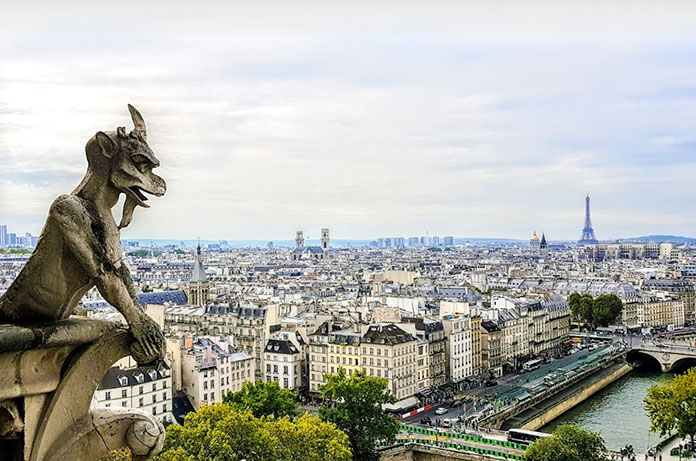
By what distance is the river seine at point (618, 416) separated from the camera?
50.1 m

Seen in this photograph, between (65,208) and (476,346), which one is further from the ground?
(65,208)

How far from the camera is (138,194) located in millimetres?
7395

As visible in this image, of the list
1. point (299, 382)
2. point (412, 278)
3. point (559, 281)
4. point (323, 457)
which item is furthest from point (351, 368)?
point (412, 278)

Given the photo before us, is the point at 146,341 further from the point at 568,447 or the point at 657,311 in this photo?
the point at 657,311

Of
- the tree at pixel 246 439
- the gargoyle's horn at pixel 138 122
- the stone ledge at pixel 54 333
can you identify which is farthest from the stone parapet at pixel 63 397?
the tree at pixel 246 439

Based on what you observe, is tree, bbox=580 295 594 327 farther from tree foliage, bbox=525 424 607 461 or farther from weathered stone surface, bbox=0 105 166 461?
weathered stone surface, bbox=0 105 166 461

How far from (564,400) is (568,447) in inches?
918

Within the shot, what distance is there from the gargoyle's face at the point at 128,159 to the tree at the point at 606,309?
95671 mm

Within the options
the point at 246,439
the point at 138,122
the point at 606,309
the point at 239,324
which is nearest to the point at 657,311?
the point at 606,309

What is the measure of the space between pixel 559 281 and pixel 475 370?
63.3m

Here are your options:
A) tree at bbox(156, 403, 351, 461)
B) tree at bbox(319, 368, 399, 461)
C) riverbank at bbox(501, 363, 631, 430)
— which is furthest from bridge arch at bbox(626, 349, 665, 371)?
tree at bbox(156, 403, 351, 461)

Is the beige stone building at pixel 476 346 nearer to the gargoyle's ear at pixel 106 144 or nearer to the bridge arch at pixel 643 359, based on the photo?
the bridge arch at pixel 643 359

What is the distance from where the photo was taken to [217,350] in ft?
173

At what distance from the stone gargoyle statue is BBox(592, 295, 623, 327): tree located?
95661 mm
